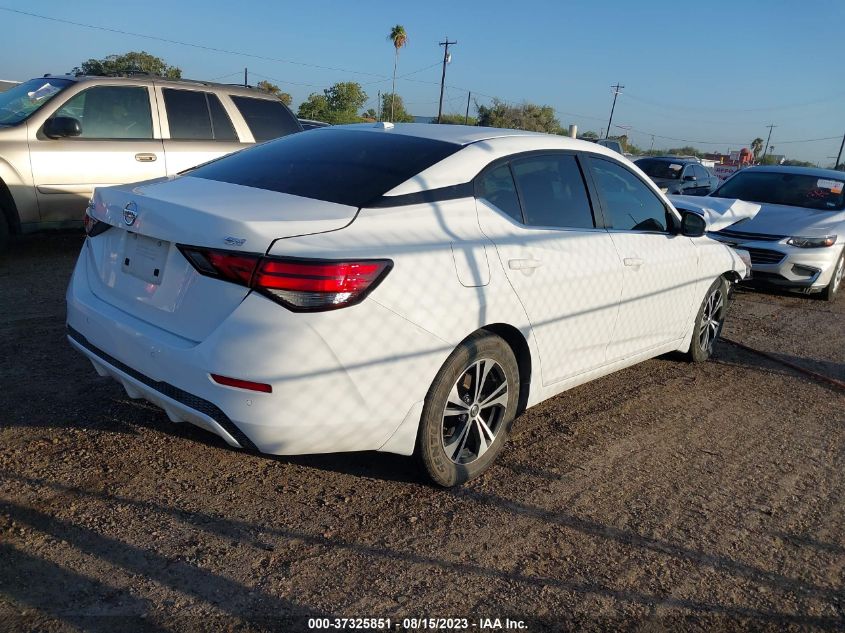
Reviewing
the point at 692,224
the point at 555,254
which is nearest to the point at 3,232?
the point at 555,254

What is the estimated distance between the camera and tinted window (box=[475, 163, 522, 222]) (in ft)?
11.9

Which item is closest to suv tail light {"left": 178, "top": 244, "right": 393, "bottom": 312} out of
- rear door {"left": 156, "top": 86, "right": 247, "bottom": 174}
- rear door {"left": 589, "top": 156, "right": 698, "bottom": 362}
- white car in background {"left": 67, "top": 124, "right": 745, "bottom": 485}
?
white car in background {"left": 67, "top": 124, "right": 745, "bottom": 485}

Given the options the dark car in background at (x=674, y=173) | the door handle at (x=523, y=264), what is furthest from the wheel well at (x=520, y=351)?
the dark car in background at (x=674, y=173)

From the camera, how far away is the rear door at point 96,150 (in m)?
7.12

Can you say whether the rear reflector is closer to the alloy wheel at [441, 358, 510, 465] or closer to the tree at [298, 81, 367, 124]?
the alloy wheel at [441, 358, 510, 465]

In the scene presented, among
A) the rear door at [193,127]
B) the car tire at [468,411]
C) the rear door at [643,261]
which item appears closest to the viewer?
the car tire at [468,411]

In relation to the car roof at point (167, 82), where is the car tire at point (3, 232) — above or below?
below

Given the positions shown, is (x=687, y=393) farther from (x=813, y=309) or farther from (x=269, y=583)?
(x=813, y=309)

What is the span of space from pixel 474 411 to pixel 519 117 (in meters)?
53.6

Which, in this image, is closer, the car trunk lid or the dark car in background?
the car trunk lid

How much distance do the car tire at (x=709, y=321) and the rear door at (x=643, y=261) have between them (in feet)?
1.31

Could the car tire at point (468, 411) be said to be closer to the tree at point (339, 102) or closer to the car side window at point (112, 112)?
the car side window at point (112, 112)

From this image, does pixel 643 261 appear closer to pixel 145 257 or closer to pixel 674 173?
pixel 145 257

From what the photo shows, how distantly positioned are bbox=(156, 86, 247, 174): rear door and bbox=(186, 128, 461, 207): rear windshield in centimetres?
414
